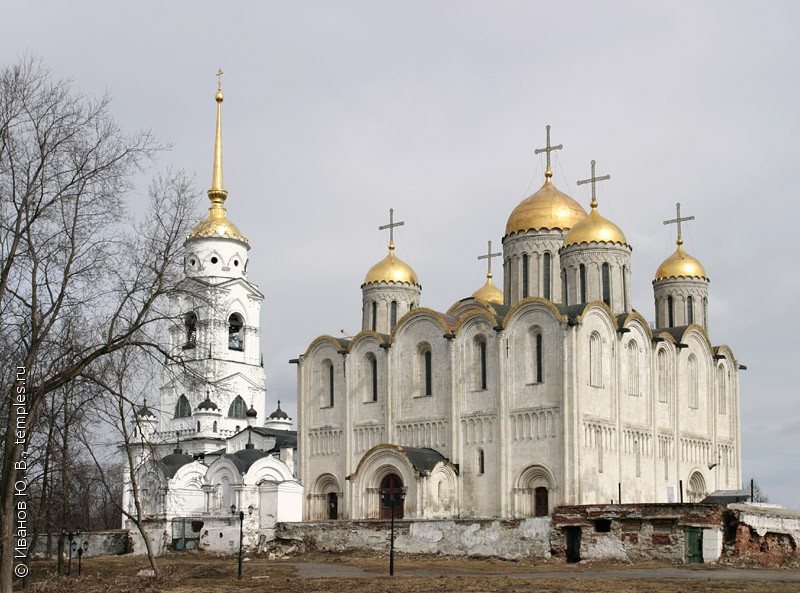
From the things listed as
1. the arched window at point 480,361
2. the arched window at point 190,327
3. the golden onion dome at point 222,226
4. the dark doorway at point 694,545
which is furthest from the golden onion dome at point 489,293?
the arched window at point 190,327

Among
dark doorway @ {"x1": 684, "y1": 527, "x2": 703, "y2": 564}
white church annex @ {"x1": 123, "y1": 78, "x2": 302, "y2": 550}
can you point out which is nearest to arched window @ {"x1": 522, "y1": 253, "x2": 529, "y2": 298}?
white church annex @ {"x1": 123, "y1": 78, "x2": 302, "y2": 550}

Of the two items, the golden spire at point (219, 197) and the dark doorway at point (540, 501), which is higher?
the golden spire at point (219, 197)

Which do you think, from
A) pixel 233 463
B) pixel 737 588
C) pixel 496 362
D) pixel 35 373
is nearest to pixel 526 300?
pixel 496 362

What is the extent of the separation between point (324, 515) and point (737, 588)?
2439cm

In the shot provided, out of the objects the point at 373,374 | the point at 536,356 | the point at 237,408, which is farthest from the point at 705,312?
the point at 237,408

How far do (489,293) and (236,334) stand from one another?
18.9 m

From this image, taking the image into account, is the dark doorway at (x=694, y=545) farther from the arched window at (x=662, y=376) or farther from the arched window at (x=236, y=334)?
the arched window at (x=236, y=334)

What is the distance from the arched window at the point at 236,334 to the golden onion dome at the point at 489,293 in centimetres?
1738

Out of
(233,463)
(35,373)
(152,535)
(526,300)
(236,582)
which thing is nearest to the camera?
(35,373)

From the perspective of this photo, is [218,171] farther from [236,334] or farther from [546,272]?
[546,272]

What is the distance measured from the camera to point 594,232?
137 ft

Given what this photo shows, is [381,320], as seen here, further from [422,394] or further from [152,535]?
[152,535]

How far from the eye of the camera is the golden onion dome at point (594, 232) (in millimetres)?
41688

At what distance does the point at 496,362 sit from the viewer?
3959 centimetres
